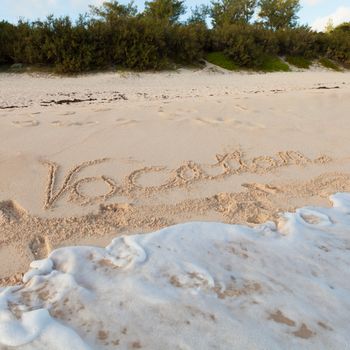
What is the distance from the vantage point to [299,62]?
13125 millimetres

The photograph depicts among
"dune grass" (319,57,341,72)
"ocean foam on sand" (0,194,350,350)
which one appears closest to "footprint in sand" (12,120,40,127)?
"ocean foam on sand" (0,194,350,350)

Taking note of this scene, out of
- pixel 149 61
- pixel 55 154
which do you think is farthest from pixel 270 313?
pixel 149 61

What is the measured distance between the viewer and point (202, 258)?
1.91 m

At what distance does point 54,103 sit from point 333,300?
4911 millimetres

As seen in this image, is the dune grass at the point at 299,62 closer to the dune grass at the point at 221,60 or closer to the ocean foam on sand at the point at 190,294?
the dune grass at the point at 221,60

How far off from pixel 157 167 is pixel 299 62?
11907 mm

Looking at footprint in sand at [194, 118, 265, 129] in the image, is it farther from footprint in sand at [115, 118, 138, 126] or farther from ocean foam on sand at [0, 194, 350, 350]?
ocean foam on sand at [0, 194, 350, 350]

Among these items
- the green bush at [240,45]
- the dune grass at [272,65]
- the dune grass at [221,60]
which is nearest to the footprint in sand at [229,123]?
the dune grass at [221,60]

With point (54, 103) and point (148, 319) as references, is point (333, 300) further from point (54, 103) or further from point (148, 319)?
point (54, 103)

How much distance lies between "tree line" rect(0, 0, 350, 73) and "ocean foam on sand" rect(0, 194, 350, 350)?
8105 millimetres

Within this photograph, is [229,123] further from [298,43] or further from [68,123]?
[298,43]

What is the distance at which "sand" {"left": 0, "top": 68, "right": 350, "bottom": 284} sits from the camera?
7.32 ft

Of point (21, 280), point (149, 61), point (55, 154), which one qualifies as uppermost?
point (149, 61)

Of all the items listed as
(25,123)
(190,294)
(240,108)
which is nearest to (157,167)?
(190,294)
